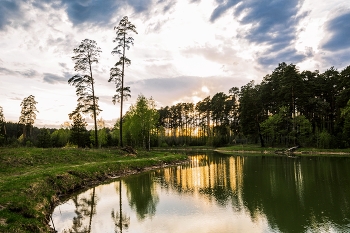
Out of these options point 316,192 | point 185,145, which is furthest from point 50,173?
point 185,145

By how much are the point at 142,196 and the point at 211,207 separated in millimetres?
6165

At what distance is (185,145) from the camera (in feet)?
376

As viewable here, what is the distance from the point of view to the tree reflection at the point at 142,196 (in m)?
16.0

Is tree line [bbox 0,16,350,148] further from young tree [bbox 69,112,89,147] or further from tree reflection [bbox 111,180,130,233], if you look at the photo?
tree reflection [bbox 111,180,130,233]

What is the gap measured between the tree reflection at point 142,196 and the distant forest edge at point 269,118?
2629 cm

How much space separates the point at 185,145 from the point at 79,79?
3045 inches

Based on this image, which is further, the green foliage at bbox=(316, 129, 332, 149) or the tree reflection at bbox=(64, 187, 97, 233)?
the green foliage at bbox=(316, 129, 332, 149)

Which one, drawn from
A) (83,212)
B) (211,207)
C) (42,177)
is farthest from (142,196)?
(42,177)

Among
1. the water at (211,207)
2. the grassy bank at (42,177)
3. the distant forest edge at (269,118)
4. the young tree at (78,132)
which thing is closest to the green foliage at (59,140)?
the distant forest edge at (269,118)

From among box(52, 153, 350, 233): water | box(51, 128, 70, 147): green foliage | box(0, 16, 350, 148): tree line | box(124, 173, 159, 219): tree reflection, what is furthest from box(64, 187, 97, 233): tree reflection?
box(51, 128, 70, 147): green foliage

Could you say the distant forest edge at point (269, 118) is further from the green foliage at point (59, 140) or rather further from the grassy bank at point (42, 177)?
the grassy bank at point (42, 177)

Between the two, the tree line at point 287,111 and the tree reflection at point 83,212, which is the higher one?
the tree line at point 287,111

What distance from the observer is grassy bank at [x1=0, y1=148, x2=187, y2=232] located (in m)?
12.1

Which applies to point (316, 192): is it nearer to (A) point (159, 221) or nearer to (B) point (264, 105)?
(A) point (159, 221)
